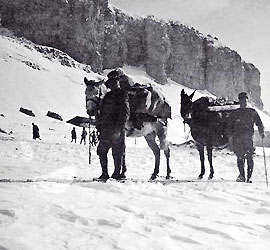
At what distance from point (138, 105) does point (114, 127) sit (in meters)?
1.20

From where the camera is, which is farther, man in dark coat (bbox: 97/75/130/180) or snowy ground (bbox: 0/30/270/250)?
man in dark coat (bbox: 97/75/130/180)

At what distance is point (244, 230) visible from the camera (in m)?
3.56

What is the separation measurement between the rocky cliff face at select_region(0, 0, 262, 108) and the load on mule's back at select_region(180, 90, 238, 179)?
83.4m

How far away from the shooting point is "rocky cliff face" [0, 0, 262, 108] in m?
88.1

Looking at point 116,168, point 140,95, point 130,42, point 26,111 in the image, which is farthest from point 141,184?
point 130,42

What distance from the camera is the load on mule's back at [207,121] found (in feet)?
32.9

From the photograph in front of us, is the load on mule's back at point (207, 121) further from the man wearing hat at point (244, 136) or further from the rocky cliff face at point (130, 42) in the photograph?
the rocky cliff face at point (130, 42)

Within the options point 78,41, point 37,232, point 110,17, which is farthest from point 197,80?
point 37,232

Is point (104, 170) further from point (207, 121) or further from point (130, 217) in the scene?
point (207, 121)

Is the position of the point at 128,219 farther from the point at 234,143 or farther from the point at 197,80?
the point at 197,80

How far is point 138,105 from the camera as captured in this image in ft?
27.7

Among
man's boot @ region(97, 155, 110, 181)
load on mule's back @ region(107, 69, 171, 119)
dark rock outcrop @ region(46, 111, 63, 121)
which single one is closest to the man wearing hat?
load on mule's back @ region(107, 69, 171, 119)

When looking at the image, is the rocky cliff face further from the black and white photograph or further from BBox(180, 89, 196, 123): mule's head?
BBox(180, 89, 196, 123): mule's head

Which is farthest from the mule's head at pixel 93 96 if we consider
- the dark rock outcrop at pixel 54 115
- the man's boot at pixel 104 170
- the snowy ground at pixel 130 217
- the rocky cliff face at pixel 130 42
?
the rocky cliff face at pixel 130 42
